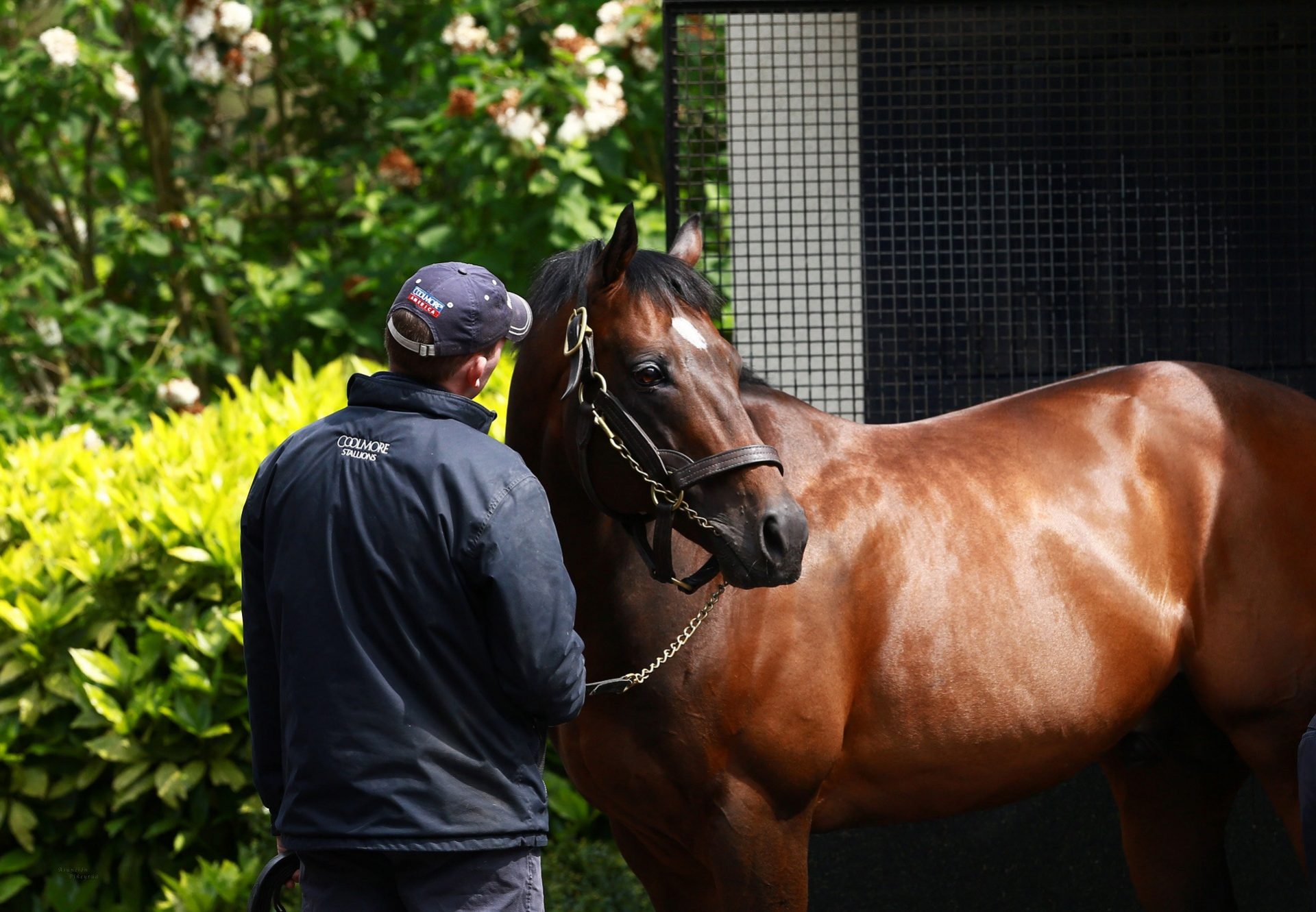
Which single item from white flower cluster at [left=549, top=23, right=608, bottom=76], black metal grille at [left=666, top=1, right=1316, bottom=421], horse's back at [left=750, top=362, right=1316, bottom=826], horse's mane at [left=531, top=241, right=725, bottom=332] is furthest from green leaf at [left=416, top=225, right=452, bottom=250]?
horse's mane at [left=531, top=241, right=725, bottom=332]

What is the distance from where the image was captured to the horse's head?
2381 mm

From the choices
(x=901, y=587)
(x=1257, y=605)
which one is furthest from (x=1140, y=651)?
(x=901, y=587)

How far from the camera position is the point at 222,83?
7.04 m

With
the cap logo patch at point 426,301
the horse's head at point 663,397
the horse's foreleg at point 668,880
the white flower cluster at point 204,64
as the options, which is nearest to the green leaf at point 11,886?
the horse's foreleg at point 668,880

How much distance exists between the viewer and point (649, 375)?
96.9 inches

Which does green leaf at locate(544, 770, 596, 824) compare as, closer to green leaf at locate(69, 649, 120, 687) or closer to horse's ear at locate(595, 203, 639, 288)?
green leaf at locate(69, 649, 120, 687)

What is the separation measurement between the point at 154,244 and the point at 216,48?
1.06 meters

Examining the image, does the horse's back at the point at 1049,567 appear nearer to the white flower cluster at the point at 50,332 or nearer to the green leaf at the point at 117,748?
the green leaf at the point at 117,748

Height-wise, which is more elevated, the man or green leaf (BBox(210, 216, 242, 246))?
green leaf (BBox(210, 216, 242, 246))

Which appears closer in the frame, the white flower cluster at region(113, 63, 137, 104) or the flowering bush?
the flowering bush

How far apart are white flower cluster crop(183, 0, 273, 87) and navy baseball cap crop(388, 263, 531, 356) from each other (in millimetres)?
5067

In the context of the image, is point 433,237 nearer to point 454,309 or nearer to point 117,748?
point 117,748

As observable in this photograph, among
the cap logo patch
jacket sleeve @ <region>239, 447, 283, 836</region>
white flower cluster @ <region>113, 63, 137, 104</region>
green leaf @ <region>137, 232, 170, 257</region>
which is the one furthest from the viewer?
green leaf @ <region>137, 232, 170, 257</region>

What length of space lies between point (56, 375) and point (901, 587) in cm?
632
